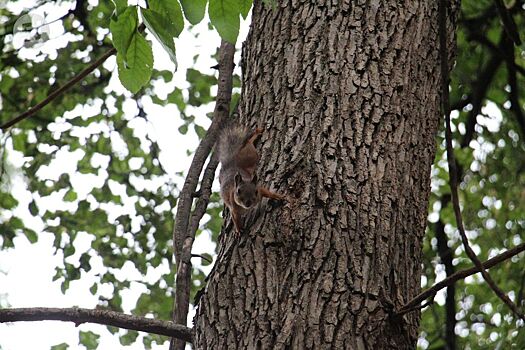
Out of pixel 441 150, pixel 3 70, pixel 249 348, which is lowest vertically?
pixel 249 348

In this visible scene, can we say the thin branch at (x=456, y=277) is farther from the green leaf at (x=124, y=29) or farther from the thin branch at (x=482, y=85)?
the thin branch at (x=482, y=85)

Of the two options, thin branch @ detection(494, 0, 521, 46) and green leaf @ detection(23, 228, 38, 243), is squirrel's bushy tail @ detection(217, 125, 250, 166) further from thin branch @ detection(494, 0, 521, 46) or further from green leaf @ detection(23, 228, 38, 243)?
green leaf @ detection(23, 228, 38, 243)

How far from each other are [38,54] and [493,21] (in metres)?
3.52

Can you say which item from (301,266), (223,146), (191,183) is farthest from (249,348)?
(223,146)

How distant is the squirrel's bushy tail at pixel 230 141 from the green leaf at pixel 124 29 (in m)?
0.93

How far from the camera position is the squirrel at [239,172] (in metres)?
2.37

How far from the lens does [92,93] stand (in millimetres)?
5902

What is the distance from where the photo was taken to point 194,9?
151cm

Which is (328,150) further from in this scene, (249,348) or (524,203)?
(524,203)

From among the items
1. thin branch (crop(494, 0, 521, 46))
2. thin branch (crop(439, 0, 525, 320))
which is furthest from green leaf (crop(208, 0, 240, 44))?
thin branch (crop(494, 0, 521, 46))

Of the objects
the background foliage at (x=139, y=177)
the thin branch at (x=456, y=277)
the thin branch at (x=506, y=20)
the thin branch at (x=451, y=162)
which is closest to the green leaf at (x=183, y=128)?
→ the background foliage at (x=139, y=177)

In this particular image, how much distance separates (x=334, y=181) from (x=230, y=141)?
4.01 ft

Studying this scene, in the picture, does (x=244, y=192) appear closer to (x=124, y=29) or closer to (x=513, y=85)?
(x=124, y=29)

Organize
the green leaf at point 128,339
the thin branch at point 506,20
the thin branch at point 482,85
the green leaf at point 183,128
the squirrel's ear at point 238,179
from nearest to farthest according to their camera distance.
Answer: the thin branch at point 506,20, the squirrel's ear at point 238,179, the thin branch at point 482,85, the green leaf at point 128,339, the green leaf at point 183,128
